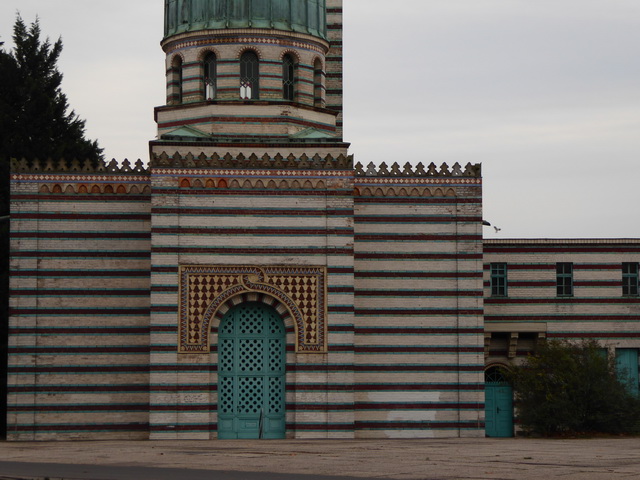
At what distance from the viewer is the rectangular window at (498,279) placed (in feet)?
138

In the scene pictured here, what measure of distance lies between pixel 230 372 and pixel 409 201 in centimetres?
754

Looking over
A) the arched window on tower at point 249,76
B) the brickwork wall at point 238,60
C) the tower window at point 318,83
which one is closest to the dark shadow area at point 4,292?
the brickwork wall at point 238,60

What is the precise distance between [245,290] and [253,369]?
2.44 metres

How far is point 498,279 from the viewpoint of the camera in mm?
42219

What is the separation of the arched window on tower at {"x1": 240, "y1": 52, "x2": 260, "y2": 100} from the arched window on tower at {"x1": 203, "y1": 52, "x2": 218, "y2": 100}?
875 millimetres

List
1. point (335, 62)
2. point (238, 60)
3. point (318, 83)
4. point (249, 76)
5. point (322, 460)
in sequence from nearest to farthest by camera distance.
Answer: point (322, 460), point (238, 60), point (249, 76), point (318, 83), point (335, 62)

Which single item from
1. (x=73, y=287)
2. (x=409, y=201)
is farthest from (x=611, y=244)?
(x=73, y=287)

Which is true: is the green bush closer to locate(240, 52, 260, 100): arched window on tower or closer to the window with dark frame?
locate(240, 52, 260, 100): arched window on tower

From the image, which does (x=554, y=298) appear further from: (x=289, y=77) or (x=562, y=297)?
(x=289, y=77)

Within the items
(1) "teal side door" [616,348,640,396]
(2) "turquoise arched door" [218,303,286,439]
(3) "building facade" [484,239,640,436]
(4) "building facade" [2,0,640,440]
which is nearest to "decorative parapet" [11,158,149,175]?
(4) "building facade" [2,0,640,440]

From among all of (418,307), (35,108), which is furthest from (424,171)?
(35,108)

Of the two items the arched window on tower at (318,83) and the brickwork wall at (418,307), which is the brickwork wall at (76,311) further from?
the arched window on tower at (318,83)

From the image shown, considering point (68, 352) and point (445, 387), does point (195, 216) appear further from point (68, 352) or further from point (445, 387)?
point (445, 387)

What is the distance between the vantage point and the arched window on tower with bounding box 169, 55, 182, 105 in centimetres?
4078
